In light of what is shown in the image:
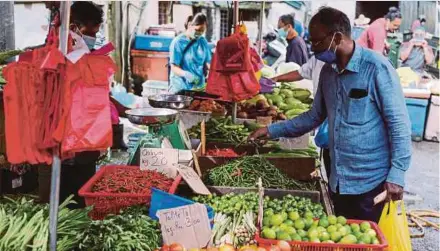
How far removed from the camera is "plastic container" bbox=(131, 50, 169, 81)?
44.4 feet

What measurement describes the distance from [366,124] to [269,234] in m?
1.11

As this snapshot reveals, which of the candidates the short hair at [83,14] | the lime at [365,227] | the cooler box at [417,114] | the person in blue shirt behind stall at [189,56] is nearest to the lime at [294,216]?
the lime at [365,227]

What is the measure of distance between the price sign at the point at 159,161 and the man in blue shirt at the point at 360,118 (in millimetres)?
1176

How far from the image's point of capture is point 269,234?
2.96 m

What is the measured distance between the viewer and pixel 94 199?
3371mm

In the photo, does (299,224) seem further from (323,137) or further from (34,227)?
(323,137)

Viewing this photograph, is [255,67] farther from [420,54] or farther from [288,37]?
[420,54]

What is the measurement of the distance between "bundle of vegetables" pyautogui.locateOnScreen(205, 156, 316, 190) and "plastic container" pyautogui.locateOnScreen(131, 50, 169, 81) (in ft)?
30.6

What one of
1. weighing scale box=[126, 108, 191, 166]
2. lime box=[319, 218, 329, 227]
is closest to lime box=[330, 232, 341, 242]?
lime box=[319, 218, 329, 227]

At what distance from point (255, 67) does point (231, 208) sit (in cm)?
282

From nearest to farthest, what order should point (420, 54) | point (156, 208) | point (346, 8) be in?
point (156, 208) < point (420, 54) < point (346, 8)

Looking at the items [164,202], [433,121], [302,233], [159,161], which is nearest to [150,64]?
[433,121]

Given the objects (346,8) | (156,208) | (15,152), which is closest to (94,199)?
(156,208)

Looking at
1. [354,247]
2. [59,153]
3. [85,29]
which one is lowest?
[354,247]
